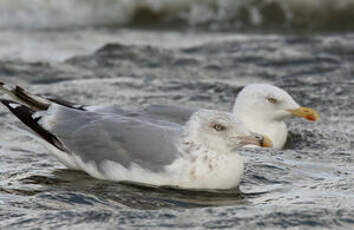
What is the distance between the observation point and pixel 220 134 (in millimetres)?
6043

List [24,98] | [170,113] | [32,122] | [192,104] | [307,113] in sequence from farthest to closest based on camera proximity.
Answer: [192,104]
[307,113]
[170,113]
[24,98]
[32,122]

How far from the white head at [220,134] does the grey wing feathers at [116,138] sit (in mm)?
140

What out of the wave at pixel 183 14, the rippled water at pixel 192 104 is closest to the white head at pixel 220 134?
the rippled water at pixel 192 104

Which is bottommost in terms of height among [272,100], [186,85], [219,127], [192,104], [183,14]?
[192,104]

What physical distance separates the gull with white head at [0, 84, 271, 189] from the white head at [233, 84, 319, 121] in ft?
5.56

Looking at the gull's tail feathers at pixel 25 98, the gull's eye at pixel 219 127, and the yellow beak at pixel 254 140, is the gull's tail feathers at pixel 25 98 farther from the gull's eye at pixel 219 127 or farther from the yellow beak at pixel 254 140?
the yellow beak at pixel 254 140

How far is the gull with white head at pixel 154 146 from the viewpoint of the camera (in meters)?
5.94

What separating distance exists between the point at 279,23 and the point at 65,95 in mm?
6149

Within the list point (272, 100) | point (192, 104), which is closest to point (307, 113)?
point (272, 100)

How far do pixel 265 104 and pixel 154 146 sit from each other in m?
2.25

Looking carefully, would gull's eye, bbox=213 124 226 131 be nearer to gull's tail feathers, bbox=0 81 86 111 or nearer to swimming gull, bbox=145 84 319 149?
gull's tail feathers, bbox=0 81 86 111

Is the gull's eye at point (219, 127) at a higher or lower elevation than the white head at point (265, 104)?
higher

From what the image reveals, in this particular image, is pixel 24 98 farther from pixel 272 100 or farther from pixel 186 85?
pixel 186 85

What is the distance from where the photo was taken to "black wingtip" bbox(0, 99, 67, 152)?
6.50 m
